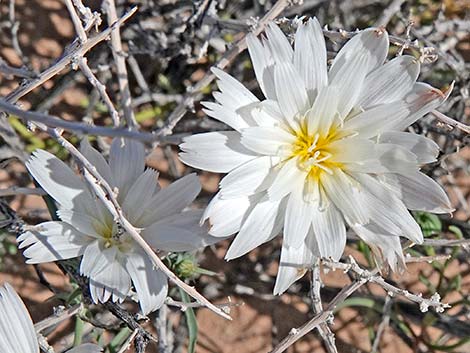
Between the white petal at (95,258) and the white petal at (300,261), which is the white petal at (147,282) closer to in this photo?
the white petal at (95,258)

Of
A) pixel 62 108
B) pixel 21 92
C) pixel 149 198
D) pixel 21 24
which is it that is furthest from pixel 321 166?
pixel 21 24

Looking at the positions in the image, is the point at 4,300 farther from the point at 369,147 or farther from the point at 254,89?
the point at 254,89

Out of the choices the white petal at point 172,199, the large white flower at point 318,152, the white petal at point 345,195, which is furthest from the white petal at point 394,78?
the white petal at point 172,199

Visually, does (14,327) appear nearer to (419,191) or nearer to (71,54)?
(71,54)

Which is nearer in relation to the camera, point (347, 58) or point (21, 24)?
point (347, 58)

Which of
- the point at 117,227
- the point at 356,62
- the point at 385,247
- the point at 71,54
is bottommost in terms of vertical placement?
the point at 385,247

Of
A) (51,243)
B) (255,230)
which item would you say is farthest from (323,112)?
(51,243)

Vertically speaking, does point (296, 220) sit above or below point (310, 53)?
below

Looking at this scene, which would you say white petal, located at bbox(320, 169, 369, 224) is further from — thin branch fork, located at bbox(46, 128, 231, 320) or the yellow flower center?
thin branch fork, located at bbox(46, 128, 231, 320)
